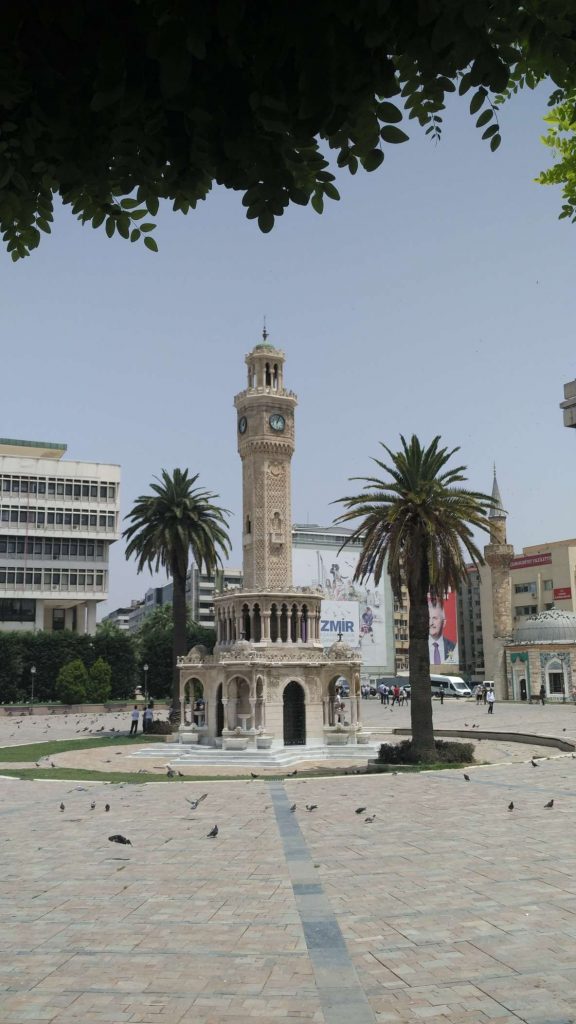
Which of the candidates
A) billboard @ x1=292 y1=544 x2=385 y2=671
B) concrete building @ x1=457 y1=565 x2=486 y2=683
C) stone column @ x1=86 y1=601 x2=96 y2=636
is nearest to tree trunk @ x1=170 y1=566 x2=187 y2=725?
stone column @ x1=86 y1=601 x2=96 y2=636

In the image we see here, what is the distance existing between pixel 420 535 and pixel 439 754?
23.6ft

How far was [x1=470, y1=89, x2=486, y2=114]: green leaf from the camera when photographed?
16.8 ft

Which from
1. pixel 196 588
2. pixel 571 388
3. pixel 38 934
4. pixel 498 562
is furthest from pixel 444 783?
pixel 196 588

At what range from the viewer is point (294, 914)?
10344 millimetres

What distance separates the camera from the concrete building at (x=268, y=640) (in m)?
39.8

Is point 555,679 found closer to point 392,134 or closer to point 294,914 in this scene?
point 294,914

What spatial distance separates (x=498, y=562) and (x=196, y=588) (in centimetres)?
7680

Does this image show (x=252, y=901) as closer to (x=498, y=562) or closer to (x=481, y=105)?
(x=481, y=105)

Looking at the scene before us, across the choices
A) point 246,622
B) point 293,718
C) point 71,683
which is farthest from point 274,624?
point 71,683

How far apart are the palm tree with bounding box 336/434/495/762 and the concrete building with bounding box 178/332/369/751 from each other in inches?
489

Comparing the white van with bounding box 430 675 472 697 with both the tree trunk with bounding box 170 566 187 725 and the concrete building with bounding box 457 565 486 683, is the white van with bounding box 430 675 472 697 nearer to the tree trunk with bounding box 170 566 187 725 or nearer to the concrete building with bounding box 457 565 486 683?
the tree trunk with bounding box 170 566 187 725

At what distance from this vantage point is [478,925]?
381 inches

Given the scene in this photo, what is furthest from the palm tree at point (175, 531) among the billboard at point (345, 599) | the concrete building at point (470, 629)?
the concrete building at point (470, 629)

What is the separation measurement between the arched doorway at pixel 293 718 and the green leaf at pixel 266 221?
3670 centimetres
